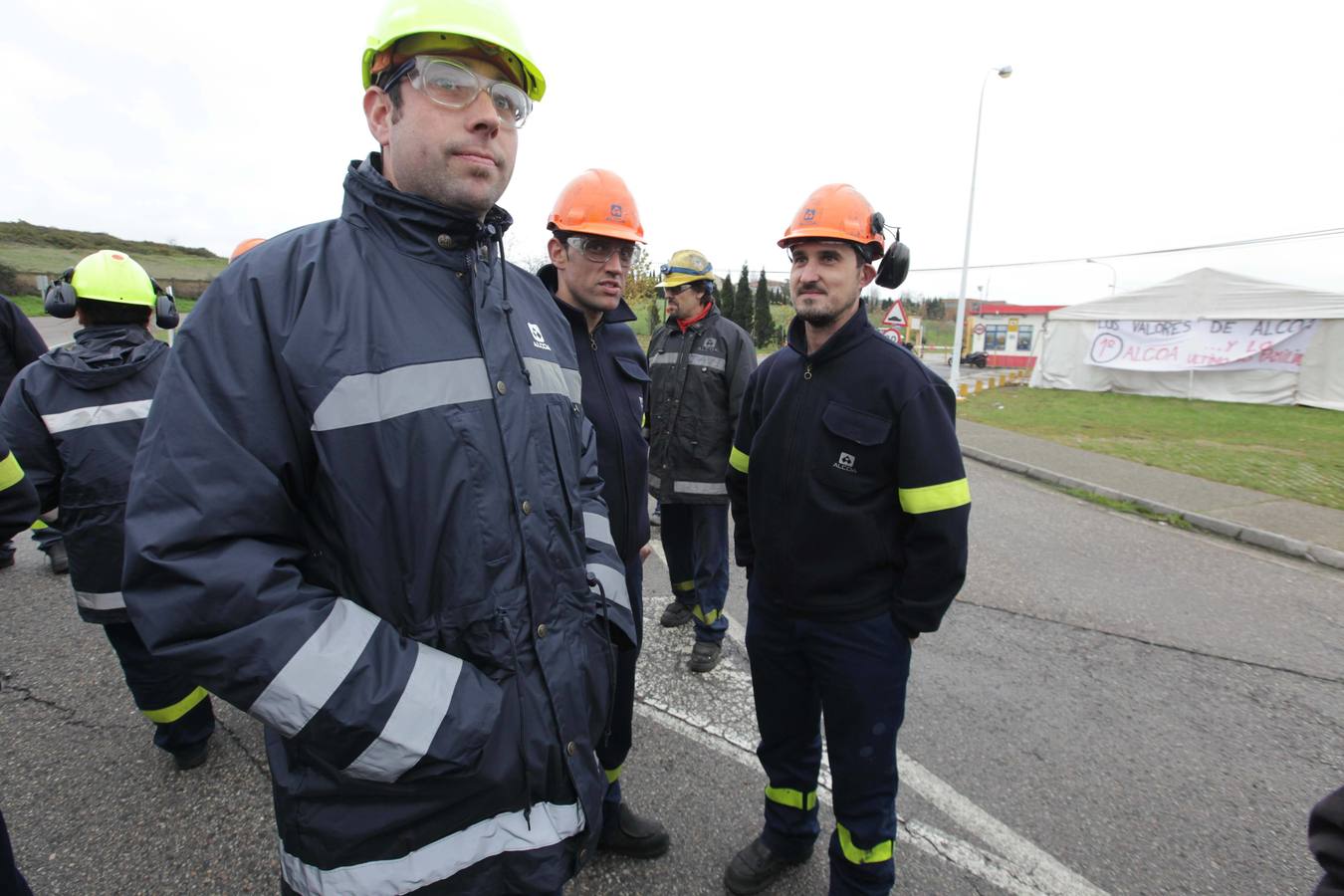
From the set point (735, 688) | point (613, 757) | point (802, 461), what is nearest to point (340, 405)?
point (802, 461)

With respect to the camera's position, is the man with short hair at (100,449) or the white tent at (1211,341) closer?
the man with short hair at (100,449)

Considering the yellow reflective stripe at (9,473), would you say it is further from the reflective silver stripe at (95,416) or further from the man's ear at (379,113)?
the man's ear at (379,113)

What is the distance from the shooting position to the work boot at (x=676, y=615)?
4.32 m

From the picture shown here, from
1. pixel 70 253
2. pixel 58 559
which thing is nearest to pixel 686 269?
pixel 58 559

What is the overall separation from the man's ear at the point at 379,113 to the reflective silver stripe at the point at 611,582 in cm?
106

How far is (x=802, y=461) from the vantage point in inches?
87.2

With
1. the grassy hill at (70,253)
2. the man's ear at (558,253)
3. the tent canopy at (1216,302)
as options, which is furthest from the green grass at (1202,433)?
the grassy hill at (70,253)

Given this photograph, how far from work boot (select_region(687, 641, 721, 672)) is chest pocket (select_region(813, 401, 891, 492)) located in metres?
1.97

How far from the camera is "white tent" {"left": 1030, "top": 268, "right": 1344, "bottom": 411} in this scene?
651 inches

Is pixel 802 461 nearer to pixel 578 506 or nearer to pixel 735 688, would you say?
pixel 578 506

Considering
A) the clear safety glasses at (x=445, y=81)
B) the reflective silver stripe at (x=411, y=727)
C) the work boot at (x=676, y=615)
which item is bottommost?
the work boot at (x=676, y=615)

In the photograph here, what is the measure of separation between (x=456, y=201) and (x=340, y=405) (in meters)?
0.49

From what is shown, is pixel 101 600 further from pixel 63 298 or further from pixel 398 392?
pixel 398 392

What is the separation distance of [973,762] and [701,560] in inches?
69.5
